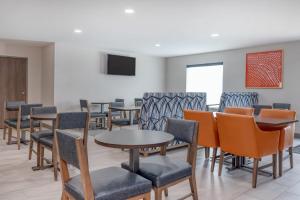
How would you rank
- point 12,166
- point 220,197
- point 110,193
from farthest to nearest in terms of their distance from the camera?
point 12,166 → point 220,197 → point 110,193

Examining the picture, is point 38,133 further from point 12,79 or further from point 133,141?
point 12,79

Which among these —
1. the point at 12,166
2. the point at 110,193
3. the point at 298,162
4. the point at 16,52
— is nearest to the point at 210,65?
the point at 298,162

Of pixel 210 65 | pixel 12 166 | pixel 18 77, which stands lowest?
pixel 12 166

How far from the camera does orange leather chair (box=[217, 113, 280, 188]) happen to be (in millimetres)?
3045

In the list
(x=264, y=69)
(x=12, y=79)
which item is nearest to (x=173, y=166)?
(x=264, y=69)

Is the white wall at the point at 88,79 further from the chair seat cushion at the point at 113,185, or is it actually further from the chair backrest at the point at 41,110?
the chair seat cushion at the point at 113,185

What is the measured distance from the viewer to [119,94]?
834cm

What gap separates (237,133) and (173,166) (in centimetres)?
124

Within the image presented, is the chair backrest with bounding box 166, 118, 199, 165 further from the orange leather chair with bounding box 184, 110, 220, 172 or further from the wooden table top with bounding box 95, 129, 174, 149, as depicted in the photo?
the orange leather chair with bounding box 184, 110, 220, 172

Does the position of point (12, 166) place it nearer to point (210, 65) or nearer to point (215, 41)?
point (215, 41)

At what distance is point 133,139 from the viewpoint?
2197mm

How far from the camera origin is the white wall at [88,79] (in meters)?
7.09

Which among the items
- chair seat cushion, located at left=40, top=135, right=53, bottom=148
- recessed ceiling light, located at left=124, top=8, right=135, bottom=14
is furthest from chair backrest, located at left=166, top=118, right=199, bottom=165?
recessed ceiling light, located at left=124, top=8, right=135, bottom=14

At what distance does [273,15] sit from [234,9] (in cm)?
79
